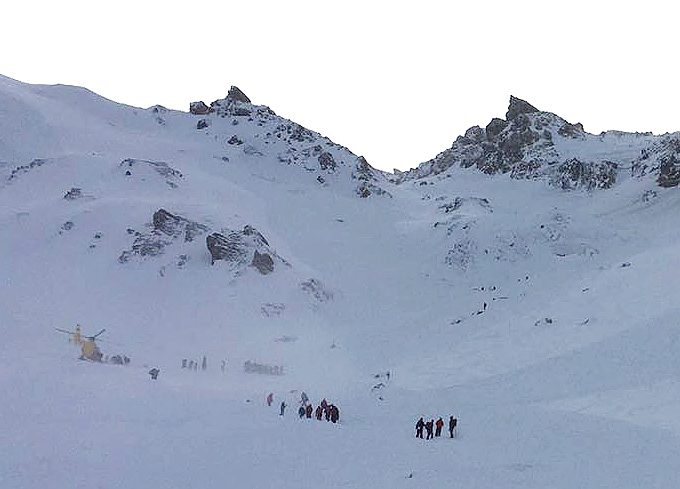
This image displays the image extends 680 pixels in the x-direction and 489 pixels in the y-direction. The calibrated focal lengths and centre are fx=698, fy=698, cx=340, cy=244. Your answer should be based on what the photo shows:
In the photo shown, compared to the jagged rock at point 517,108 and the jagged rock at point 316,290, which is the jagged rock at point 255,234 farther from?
the jagged rock at point 517,108

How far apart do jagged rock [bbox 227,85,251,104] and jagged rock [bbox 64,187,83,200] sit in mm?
49300

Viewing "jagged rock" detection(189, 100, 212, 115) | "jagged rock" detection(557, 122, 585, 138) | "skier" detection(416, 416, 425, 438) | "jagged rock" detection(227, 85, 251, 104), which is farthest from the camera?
"jagged rock" detection(227, 85, 251, 104)

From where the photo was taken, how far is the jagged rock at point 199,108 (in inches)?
4325

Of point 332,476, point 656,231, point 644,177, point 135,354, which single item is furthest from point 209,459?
point 644,177

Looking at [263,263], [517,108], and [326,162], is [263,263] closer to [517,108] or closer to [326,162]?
[326,162]

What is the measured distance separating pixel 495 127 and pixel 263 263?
58372 mm

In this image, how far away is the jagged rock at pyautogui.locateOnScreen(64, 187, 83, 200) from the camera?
218ft

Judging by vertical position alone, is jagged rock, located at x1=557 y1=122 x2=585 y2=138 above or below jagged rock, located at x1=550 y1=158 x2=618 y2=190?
above

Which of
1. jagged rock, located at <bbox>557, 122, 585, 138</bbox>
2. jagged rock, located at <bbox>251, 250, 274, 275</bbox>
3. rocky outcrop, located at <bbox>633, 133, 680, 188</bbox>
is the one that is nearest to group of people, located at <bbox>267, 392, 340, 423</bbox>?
jagged rock, located at <bbox>251, 250, 274, 275</bbox>

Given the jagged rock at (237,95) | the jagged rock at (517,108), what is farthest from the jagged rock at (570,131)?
the jagged rock at (237,95)

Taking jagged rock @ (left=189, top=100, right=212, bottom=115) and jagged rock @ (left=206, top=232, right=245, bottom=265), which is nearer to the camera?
jagged rock @ (left=206, top=232, right=245, bottom=265)

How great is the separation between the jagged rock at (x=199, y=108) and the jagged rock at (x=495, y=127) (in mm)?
43429

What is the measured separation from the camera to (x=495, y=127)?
103 m

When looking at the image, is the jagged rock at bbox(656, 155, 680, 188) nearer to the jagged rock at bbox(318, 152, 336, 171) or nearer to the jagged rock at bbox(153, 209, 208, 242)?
the jagged rock at bbox(318, 152, 336, 171)
